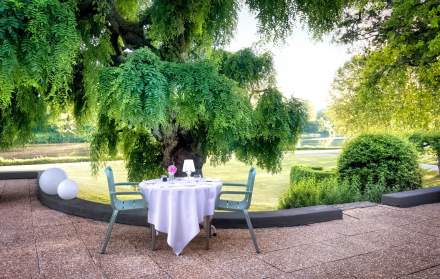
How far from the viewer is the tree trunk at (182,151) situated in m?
6.80

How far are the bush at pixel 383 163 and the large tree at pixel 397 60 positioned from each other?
2.46 metres

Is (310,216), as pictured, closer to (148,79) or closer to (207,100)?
(207,100)

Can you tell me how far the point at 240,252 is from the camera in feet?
12.8

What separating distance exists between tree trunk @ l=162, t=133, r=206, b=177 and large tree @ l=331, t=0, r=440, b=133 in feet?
17.7

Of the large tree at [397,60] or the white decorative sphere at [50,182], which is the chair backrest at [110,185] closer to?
the white decorative sphere at [50,182]

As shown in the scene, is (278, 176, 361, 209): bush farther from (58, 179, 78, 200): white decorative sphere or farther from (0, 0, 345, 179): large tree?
(58, 179, 78, 200): white decorative sphere

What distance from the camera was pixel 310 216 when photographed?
5.12 meters

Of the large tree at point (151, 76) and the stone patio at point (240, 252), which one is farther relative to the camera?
the stone patio at point (240, 252)

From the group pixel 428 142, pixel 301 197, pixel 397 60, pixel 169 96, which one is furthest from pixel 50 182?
pixel 428 142

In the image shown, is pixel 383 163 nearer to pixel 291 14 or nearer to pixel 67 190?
pixel 291 14

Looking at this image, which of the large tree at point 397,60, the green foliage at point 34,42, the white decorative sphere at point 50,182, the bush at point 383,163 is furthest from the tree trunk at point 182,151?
the large tree at point 397,60

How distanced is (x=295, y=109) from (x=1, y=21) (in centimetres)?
486

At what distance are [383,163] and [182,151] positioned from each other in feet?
14.8

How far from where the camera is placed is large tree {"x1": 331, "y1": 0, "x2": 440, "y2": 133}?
968 centimetres
